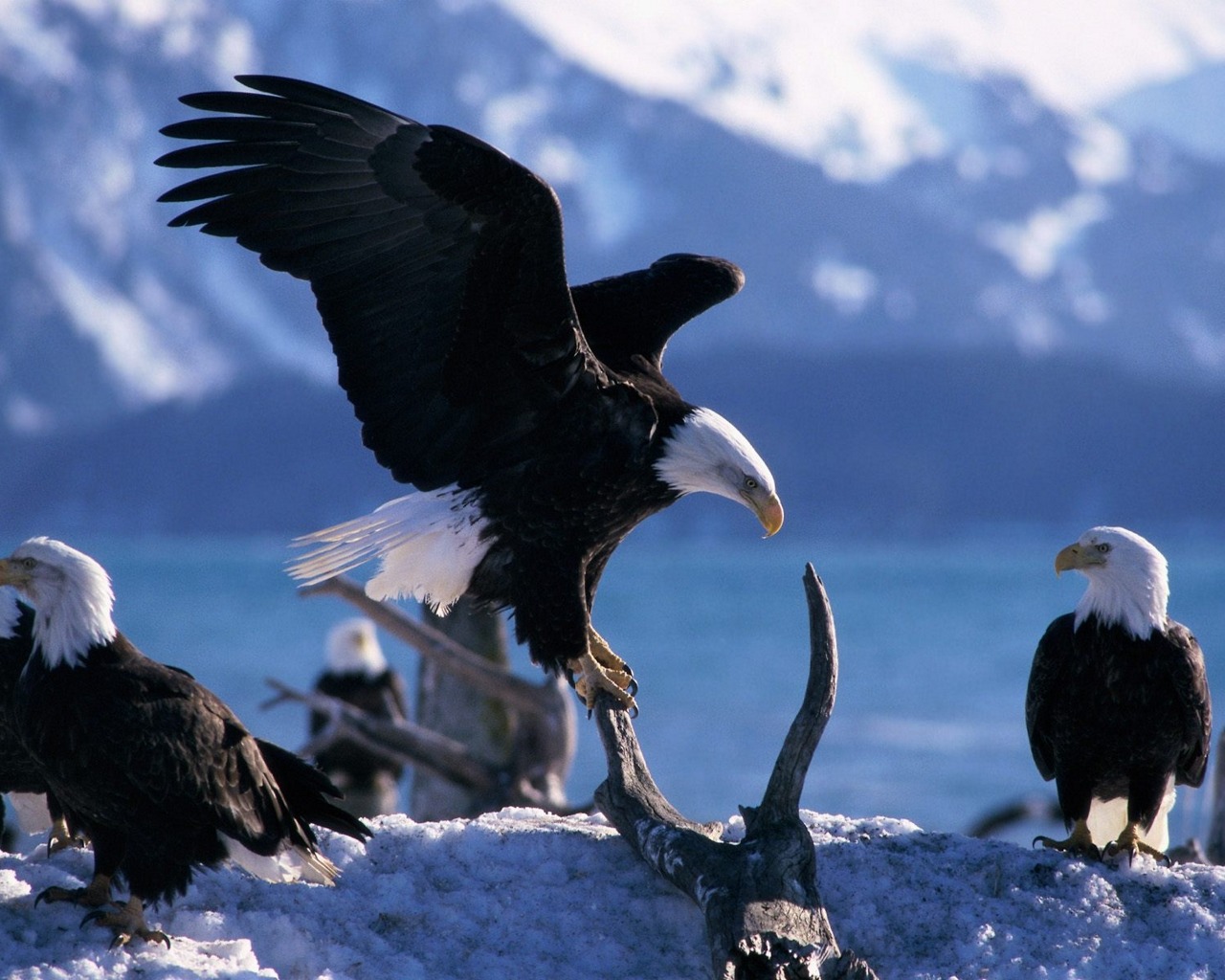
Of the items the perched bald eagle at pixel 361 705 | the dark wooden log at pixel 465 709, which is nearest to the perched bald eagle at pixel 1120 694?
the dark wooden log at pixel 465 709

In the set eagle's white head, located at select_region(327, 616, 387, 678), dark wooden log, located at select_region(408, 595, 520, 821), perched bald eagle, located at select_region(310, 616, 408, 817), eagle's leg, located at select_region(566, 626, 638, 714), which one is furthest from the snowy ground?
eagle's white head, located at select_region(327, 616, 387, 678)

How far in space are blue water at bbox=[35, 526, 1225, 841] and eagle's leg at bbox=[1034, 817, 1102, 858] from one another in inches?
39.0

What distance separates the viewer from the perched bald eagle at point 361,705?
1008 cm

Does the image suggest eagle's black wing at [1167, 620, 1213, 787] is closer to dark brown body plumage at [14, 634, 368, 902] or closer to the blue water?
the blue water

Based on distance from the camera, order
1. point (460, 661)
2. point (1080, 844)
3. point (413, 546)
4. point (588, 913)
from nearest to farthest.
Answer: point (588, 913) < point (1080, 844) < point (413, 546) < point (460, 661)

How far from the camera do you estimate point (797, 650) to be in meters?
53.1

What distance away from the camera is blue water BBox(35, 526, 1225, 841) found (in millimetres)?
29062

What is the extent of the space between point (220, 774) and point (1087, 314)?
18736 centimetres

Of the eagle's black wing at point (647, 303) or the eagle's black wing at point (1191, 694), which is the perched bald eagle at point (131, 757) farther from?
the eagle's black wing at point (1191, 694)

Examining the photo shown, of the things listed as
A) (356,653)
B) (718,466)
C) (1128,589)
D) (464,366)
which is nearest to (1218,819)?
(1128,589)

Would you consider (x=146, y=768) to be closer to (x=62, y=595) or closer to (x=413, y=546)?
(x=62, y=595)

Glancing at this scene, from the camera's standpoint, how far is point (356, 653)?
36.3 ft

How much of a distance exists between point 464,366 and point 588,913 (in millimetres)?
1488

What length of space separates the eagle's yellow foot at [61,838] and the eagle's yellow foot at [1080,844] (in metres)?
2.41
